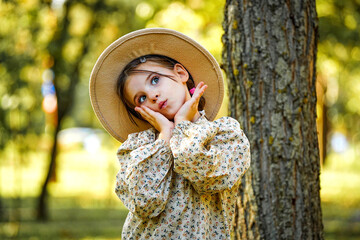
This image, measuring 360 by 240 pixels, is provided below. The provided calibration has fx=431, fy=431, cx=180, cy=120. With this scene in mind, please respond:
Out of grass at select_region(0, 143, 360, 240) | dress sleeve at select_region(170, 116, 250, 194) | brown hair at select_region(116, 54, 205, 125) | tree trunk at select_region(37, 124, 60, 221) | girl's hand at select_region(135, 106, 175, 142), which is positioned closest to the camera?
dress sleeve at select_region(170, 116, 250, 194)

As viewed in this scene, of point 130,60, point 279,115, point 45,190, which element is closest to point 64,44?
point 45,190

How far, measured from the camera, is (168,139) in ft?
6.74

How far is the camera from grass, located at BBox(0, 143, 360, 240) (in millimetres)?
8305

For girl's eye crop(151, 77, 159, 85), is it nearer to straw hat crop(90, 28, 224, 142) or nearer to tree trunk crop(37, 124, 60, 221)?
straw hat crop(90, 28, 224, 142)

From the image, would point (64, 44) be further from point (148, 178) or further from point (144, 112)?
point (148, 178)

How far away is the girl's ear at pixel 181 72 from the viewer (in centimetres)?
225

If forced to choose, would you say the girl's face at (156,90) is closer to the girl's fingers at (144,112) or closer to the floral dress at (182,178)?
the girl's fingers at (144,112)

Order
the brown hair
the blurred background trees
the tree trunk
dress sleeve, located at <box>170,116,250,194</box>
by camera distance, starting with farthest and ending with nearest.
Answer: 1. the tree trunk
2. the blurred background trees
3. the brown hair
4. dress sleeve, located at <box>170,116,250,194</box>

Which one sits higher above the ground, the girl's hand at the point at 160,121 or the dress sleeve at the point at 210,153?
the girl's hand at the point at 160,121

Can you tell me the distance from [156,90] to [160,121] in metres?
0.15

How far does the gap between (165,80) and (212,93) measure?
41cm

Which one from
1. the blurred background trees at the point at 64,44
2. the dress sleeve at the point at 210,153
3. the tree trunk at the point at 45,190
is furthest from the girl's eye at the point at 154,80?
the tree trunk at the point at 45,190

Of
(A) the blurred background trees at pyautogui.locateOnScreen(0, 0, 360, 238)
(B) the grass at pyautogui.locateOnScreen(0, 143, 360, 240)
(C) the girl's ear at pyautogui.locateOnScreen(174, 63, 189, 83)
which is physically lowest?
(B) the grass at pyautogui.locateOnScreen(0, 143, 360, 240)

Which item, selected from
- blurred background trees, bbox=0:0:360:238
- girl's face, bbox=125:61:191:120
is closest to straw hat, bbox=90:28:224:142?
girl's face, bbox=125:61:191:120
